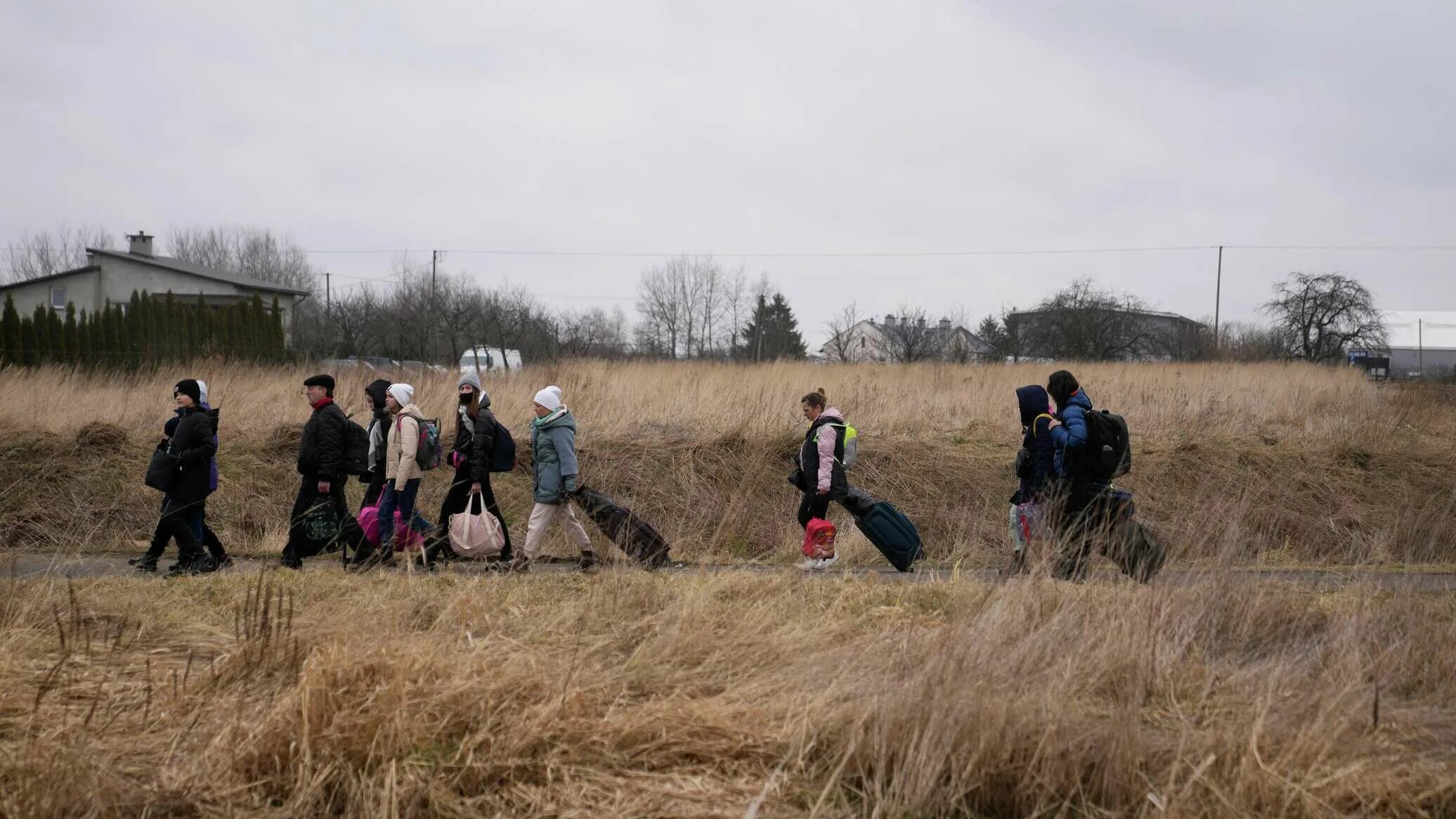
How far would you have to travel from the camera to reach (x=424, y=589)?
7152 mm

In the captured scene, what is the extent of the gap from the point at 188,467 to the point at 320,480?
3.55 feet

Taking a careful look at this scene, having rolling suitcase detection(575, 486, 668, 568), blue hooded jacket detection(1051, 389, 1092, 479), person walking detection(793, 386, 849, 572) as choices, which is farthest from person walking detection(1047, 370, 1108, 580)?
rolling suitcase detection(575, 486, 668, 568)

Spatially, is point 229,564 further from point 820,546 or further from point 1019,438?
point 1019,438

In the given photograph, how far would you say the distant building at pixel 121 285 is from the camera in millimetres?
44156

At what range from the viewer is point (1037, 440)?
8961mm

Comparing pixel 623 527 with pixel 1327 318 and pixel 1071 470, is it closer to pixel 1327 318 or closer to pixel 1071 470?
pixel 1071 470

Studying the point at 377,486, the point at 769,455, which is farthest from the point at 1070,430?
the point at 769,455

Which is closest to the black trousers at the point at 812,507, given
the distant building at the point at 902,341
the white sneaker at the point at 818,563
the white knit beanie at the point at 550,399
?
the white sneaker at the point at 818,563

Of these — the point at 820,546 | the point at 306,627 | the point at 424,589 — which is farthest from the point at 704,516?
the point at 306,627

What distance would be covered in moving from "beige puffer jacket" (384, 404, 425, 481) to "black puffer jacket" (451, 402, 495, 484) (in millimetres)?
405

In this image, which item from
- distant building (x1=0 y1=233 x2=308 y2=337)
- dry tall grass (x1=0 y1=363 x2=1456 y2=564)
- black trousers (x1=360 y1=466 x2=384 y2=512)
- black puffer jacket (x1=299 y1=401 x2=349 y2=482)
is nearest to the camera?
black puffer jacket (x1=299 y1=401 x2=349 y2=482)

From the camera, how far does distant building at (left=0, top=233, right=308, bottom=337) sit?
44.2 m

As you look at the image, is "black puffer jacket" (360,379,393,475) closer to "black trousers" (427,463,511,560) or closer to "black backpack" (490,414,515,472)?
"black trousers" (427,463,511,560)

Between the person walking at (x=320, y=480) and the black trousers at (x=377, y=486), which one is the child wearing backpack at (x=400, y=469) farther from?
the person walking at (x=320, y=480)
